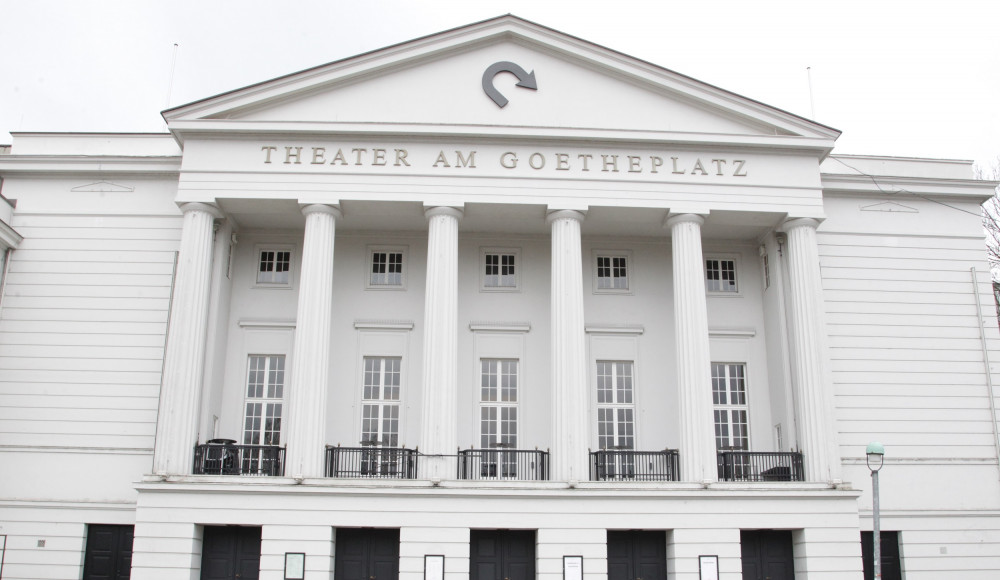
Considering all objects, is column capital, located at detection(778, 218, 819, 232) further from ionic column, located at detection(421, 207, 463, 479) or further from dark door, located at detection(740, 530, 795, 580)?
ionic column, located at detection(421, 207, 463, 479)

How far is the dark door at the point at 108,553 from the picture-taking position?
66.6 feet

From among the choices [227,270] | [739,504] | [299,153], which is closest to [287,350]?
[227,270]

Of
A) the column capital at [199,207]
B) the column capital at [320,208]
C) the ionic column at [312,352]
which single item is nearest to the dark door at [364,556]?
the ionic column at [312,352]

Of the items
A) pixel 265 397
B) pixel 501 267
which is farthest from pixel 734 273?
pixel 265 397

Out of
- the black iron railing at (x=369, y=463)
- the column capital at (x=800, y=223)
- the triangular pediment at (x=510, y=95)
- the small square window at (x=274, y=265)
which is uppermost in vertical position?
the triangular pediment at (x=510, y=95)

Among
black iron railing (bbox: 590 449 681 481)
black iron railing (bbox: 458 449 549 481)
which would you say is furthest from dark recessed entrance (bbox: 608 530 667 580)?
black iron railing (bbox: 458 449 549 481)

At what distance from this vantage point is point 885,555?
21094 millimetres

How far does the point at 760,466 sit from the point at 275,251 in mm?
12716

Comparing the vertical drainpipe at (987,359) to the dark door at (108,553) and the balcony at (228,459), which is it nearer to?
the balcony at (228,459)

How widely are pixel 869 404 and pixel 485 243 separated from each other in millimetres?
10019

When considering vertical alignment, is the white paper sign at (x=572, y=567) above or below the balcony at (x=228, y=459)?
below

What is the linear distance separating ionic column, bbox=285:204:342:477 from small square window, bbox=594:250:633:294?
264 inches

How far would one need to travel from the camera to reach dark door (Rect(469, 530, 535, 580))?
1948cm

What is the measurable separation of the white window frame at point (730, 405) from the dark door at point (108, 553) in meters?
13.7
